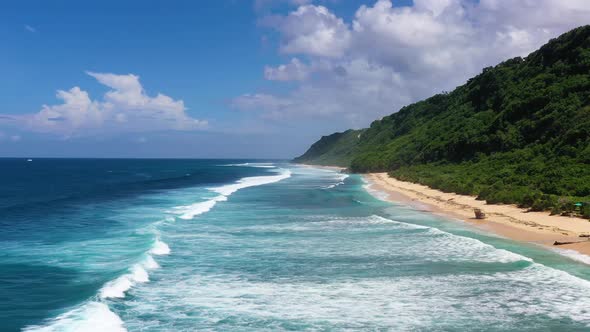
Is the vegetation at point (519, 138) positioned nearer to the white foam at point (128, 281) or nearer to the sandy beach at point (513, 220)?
the sandy beach at point (513, 220)

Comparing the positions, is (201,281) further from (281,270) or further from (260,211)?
(260,211)

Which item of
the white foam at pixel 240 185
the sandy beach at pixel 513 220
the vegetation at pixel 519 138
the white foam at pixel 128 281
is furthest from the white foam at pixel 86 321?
the white foam at pixel 240 185

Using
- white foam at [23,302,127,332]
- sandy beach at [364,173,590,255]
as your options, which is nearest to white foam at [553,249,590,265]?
sandy beach at [364,173,590,255]

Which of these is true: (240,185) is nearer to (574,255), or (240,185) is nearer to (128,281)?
(128,281)

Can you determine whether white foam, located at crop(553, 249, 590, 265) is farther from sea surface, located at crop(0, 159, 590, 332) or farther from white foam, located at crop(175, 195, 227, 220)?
white foam, located at crop(175, 195, 227, 220)

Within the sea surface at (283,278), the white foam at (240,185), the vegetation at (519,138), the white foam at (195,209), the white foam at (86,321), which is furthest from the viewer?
the white foam at (240,185)

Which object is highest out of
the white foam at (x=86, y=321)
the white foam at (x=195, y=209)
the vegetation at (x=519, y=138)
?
the vegetation at (x=519, y=138)

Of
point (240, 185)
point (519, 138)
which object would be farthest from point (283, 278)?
point (240, 185)

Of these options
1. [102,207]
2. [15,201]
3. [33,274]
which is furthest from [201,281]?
[15,201]
